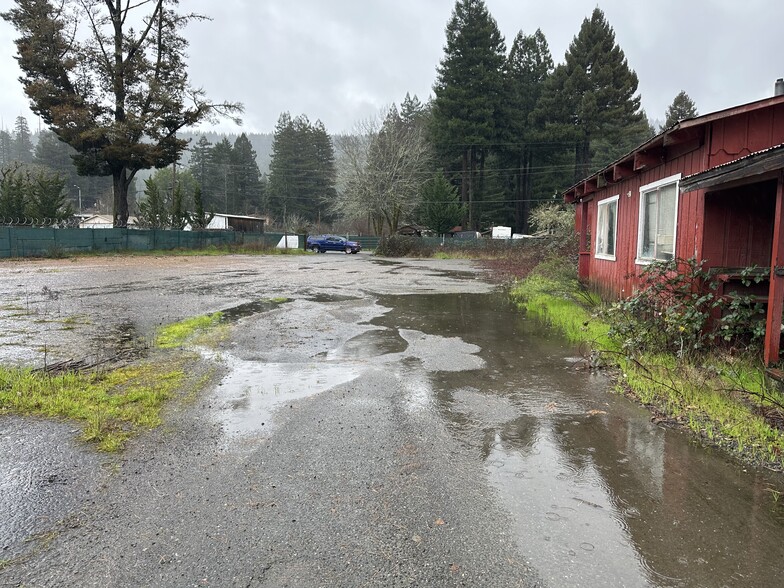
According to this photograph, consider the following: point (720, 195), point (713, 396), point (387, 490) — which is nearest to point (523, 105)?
point (720, 195)

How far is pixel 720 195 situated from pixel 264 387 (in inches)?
231

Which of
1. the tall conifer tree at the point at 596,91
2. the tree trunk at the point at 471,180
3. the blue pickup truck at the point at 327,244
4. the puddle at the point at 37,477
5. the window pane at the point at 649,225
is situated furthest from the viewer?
the tree trunk at the point at 471,180

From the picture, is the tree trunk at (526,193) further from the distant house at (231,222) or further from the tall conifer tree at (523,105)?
the distant house at (231,222)

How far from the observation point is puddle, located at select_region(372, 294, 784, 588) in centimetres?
256

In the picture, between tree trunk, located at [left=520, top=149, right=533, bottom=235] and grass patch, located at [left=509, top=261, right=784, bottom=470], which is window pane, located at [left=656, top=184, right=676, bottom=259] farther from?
tree trunk, located at [left=520, top=149, right=533, bottom=235]

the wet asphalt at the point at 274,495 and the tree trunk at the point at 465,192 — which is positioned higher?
the tree trunk at the point at 465,192

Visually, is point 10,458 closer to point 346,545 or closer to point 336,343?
point 346,545

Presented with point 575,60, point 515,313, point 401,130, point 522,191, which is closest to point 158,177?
point 401,130

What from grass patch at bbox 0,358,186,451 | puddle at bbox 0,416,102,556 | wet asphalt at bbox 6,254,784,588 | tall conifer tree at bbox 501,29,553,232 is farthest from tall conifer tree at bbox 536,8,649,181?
puddle at bbox 0,416,102,556

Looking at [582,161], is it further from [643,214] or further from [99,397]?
[99,397]

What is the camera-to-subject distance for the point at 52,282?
51.7ft

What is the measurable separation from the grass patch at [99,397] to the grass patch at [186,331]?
63.6 inches

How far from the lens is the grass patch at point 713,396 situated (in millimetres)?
3980

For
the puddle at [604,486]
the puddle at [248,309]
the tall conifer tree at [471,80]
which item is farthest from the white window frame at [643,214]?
the tall conifer tree at [471,80]
